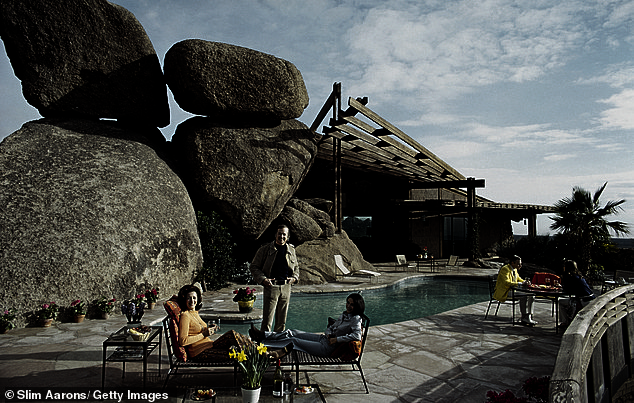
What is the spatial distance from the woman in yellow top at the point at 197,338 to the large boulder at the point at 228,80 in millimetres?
8458

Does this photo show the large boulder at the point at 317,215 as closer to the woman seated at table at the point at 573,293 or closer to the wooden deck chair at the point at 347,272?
the wooden deck chair at the point at 347,272

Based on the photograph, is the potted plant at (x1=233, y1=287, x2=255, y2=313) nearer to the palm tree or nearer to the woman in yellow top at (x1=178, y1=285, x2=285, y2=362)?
the woman in yellow top at (x1=178, y1=285, x2=285, y2=362)

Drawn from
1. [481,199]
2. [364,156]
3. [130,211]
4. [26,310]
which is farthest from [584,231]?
[26,310]

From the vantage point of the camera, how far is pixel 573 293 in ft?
21.9

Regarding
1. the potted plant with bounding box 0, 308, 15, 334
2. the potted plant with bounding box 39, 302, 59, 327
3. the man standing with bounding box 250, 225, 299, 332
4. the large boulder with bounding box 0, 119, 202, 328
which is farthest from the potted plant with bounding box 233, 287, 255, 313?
the potted plant with bounding box 0, 308, 15, 334

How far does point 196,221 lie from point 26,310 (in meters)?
4.58

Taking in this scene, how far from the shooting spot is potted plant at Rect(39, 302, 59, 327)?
6.98m

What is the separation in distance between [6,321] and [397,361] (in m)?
6.14

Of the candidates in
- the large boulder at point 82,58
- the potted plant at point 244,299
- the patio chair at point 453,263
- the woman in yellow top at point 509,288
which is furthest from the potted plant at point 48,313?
the patio chair at point 453,263

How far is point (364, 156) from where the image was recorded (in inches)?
668

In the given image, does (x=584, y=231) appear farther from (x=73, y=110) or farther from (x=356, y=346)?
(x=73, y=110)

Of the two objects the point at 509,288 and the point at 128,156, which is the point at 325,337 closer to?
the point at 509,288

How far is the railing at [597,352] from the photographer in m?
2.63

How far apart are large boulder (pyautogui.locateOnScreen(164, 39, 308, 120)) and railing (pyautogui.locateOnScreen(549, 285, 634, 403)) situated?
9934 mm
